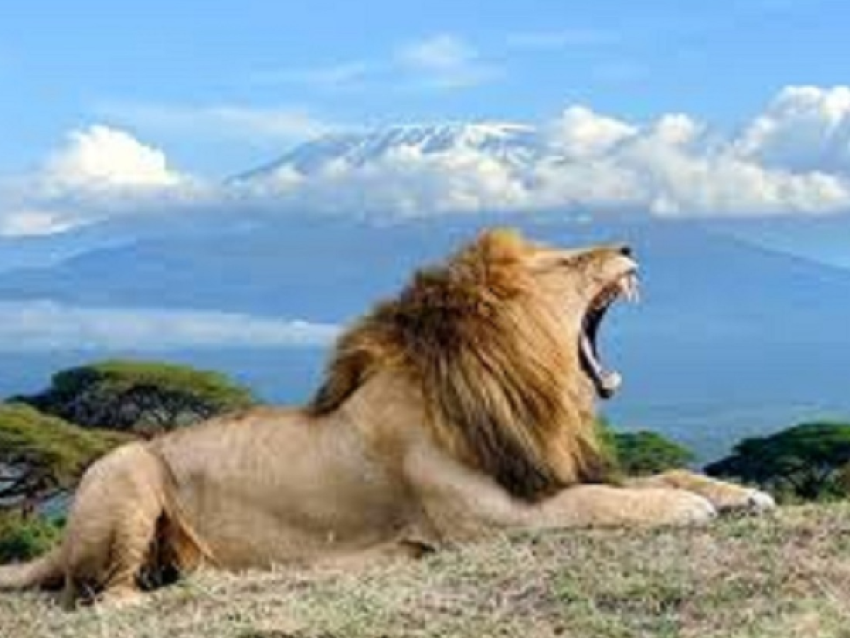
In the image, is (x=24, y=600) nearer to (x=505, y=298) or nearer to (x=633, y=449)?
(x=505, y=298)

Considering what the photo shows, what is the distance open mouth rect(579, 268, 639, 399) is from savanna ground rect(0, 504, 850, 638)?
1.15 meters

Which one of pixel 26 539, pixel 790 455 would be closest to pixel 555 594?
pixel 26 539

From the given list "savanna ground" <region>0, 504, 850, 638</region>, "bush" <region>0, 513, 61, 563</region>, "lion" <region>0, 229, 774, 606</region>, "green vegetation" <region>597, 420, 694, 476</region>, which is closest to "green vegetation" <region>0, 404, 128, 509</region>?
"bush" <region>0, 513, 61, 563</region>

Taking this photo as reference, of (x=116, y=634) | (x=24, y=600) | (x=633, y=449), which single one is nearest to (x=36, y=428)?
(x=633, y=449)

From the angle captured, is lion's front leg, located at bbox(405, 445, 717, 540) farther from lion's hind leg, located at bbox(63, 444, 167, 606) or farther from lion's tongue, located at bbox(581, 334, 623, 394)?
lion's hind leg, located at bbox(63, 444, 167, 606)

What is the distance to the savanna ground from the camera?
289 inches

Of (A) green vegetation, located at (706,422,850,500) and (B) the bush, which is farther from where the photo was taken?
Result: (A) green vegetation, located at (706,422,850,500)

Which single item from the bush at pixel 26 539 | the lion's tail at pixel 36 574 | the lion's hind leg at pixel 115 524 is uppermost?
the lion's hind leg at pixel 115 524

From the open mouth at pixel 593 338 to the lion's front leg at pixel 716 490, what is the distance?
17.2 inches

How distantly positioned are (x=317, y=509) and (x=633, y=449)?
23022 mm

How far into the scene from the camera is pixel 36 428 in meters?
30.9

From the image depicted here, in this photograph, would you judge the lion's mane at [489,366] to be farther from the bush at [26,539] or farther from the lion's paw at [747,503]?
the bush at [26,539]

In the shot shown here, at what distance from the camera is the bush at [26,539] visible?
18.6m

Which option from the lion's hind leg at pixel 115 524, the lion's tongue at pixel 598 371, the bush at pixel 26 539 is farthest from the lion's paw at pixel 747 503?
the bush at pixel 26 539
